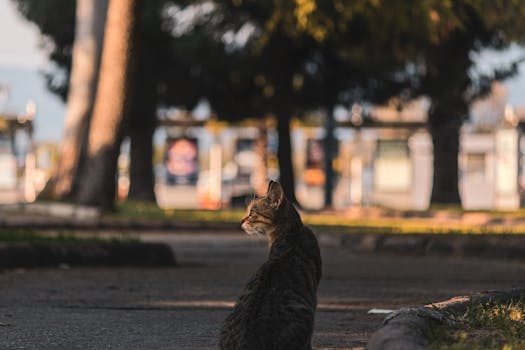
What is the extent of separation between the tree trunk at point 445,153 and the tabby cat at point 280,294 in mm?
30529

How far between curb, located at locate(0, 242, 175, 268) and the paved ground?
26 centimetres

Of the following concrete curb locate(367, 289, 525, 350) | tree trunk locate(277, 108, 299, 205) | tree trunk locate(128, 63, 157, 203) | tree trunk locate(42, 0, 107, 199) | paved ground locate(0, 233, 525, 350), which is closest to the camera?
concrete curb locate(367, 289, 525, 350)

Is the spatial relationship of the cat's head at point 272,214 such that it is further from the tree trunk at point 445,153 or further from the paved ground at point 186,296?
the tree trunk at point 445,153

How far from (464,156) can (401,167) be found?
34.7 ft

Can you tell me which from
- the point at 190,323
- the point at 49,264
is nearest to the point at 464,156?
the point at 49,264

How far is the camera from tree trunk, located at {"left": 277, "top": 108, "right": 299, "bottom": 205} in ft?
124

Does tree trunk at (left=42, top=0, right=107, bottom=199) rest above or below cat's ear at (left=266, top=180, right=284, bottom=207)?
above

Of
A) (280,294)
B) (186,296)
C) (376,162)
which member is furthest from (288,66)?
(280,294)

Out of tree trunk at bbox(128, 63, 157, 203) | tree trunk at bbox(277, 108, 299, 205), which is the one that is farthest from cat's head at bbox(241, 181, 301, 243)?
tree trunk at bbox(128, 63, 157, 203)

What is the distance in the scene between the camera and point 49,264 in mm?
13773

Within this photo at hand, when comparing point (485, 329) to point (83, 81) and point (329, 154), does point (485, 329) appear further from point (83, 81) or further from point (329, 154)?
point (329, 154)

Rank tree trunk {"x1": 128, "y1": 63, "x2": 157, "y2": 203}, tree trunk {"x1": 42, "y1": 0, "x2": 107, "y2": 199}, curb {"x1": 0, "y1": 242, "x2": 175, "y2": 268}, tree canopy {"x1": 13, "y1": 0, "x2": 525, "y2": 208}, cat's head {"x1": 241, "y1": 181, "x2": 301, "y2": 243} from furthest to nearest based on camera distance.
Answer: tree trunk {"x1": 128, "y1": 63, "x2": 157, "y2": 203} → tree canopy {"x1": 13, "y1": 0, "x2": 525, "y2": 208} → tree trunk {"x1": 42, "y1": 0, "x2": 107, "y2": 199} → curb {"x1": 0, "y1": 242, "x2": 175, "y2": 268} → cat's head {"x1": 241, "y1": 181, "x2": 301, "y2": 243}

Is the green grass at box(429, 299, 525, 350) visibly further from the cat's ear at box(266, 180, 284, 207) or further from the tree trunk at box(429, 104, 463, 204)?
the tree trunk at box(429, 104, 463, 204)

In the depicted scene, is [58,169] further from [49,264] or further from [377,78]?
[49,264]
